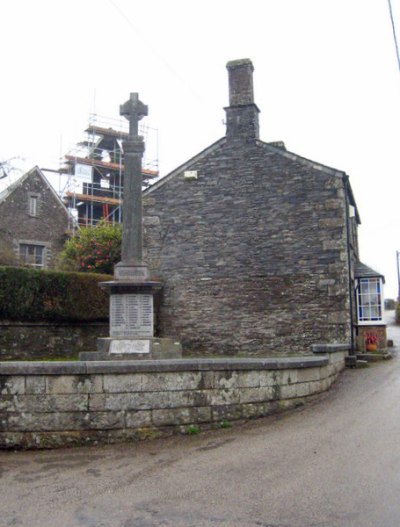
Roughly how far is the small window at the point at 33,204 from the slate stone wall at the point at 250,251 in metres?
11.6

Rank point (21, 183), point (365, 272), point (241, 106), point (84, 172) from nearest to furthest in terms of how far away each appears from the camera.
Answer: point (241, 106) → point (365, 272) → point (21, 183) → point (84, 172)

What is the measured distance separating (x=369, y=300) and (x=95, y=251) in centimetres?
1070

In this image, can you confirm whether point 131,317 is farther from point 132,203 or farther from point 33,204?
point 33,204

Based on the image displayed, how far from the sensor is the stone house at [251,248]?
57.7 ft

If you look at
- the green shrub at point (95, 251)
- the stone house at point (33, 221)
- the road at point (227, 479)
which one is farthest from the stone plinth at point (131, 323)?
the stone house at point (33, 221)

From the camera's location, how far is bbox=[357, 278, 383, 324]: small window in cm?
2005

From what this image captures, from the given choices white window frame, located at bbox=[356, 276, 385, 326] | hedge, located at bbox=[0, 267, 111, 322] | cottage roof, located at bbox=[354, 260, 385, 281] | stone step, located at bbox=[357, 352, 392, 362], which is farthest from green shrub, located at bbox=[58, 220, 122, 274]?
stone step, located at bbox=[357, 352, 392, 362]

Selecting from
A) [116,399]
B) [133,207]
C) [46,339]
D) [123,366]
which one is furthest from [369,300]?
[116,399]

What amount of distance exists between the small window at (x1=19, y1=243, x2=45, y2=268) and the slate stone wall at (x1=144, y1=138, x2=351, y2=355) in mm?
11196

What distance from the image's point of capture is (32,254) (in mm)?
29094

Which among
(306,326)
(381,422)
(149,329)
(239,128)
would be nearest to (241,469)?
(381,422)

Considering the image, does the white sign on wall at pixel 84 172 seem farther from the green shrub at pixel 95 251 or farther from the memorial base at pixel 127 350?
the memorial base at pixel 127 350

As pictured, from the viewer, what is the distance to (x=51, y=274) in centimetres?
1738

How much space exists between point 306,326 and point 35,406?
11.3 metres
